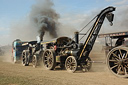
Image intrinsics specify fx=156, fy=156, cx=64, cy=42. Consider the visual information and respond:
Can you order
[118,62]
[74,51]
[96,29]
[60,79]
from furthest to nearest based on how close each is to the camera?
[74,51]
[96,29]
[118,62]
[60,79]

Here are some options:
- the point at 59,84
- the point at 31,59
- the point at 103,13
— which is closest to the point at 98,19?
the point at 103,13

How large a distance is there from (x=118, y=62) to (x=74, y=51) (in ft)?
11.7

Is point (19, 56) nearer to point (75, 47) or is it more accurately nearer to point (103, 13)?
point (75, 47)

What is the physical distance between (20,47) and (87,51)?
39.6 ft

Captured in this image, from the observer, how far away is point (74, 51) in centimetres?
1058

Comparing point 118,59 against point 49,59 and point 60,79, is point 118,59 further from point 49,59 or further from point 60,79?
point 49,59

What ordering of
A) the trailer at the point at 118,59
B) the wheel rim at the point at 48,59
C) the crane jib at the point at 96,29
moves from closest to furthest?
1. the trailer at the point at 118,59
2. the crane jib at the point at 96,29
3. the wheel rim at the point at 48,59

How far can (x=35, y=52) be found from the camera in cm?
1456

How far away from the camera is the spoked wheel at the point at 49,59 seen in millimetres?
11180

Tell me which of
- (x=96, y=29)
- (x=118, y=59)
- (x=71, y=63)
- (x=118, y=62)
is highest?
(x=96, y=29)

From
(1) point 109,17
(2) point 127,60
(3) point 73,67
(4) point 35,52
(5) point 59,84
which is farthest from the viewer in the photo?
(4) point 35,52

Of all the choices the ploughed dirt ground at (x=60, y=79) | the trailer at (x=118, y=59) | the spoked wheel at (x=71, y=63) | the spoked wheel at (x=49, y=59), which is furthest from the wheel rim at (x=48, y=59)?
the trailer at (x=118, y=59)

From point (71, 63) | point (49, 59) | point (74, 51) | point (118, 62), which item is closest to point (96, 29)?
point (74, 51)

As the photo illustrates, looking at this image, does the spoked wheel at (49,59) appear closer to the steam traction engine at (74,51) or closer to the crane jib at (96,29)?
the steam traction engine at (74,51)
